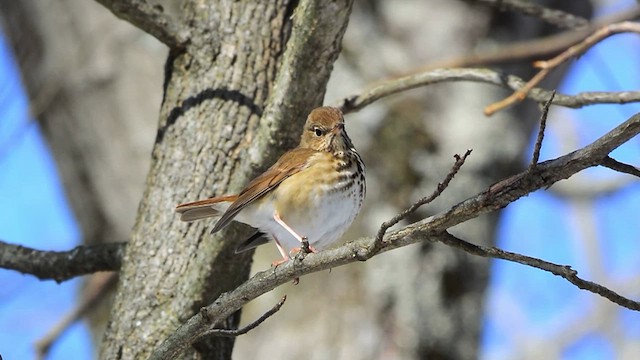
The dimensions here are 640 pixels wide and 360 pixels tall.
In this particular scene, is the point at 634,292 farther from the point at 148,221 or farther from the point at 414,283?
the point at 148,221

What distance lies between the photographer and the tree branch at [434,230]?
205 centimetres

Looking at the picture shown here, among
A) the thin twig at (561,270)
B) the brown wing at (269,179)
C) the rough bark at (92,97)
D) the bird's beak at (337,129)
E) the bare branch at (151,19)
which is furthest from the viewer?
the rough bark at (92,97)

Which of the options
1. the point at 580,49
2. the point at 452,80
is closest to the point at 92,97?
the point at 452,80

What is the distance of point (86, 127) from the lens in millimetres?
5699

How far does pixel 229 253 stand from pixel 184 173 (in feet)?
1.18

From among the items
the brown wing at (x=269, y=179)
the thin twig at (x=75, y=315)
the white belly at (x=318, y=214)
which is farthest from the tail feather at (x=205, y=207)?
the thin twig at (x=75, y=315)

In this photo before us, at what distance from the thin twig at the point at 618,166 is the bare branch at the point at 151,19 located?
73.4 inches

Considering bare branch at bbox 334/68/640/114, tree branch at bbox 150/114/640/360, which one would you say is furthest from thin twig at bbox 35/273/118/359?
tree branch at bbox 150/114/640/360

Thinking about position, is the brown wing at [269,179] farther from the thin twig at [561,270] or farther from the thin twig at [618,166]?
the thin twig at [618,166]

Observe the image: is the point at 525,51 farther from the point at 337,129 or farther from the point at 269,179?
the point at 269,179

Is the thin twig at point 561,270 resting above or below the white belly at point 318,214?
below

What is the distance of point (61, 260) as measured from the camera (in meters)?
3.50

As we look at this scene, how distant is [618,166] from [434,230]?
0.46 metres

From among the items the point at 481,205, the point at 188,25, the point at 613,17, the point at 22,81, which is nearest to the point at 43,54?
the point at 22,81
